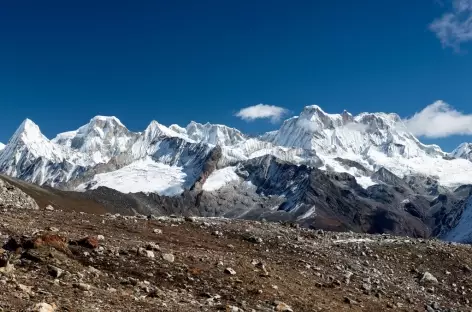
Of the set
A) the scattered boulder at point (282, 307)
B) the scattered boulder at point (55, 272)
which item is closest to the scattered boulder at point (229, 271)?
the scattered boulder at point (282, 307)

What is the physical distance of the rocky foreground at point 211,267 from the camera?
702 inches

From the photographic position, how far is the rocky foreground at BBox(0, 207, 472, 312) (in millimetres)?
17828

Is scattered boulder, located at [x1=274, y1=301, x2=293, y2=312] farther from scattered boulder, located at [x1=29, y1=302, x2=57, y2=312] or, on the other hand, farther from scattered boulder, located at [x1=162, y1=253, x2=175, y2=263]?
scattered boulder, located at [x1=29, y1=302, x2=57, y2=312]

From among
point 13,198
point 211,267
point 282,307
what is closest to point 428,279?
point 211,267

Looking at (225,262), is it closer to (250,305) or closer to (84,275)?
(250,305)

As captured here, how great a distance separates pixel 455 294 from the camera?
2956 cm

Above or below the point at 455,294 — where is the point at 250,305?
below

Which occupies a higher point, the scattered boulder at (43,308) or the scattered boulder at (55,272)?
the scattered boulder at (55,272)

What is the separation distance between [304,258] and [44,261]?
1417cm

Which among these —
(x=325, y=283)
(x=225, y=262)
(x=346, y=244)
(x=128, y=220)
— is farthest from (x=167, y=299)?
(x=346, y=244)

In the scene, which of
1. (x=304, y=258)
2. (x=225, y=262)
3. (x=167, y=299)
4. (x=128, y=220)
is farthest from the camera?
(x=128, y=220)

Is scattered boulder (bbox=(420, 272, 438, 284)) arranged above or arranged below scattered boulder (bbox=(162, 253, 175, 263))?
above

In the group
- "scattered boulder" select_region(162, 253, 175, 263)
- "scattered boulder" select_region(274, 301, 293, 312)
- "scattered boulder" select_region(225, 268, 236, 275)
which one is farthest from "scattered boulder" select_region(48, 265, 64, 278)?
"scattered boulder" select_region(274, 301, 293, 312)

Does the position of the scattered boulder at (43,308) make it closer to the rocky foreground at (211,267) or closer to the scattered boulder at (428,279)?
the rocky foreground at (211,267)
